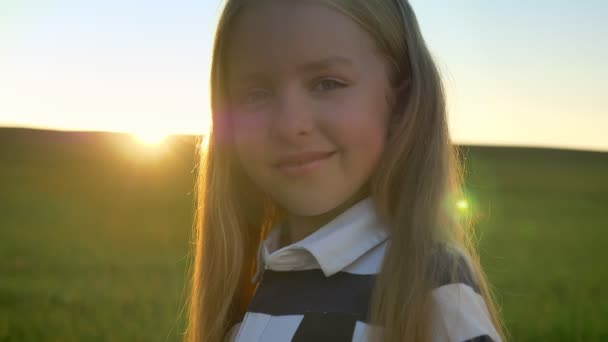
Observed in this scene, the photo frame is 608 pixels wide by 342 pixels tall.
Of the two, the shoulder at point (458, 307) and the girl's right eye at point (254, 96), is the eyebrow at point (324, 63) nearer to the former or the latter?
the girl's right eye at point (254, 96)

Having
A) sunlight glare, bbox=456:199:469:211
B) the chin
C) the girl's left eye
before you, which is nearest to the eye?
the girl's left eye

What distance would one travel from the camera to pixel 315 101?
5.74ft

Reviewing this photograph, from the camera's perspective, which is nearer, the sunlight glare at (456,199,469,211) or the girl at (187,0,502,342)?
the girl at (187,0,502,342)

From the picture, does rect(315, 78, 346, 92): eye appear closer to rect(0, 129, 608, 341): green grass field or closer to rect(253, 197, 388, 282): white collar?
rect(253, 197, 388, 282): white collar

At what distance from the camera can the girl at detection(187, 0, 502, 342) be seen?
61.0 inches

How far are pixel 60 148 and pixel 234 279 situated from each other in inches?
571

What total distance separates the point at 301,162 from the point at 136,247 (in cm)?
561

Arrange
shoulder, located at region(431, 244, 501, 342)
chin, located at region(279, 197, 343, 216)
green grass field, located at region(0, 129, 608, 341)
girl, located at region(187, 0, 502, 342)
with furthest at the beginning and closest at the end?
green grass field, located at region(0, 129, 608, 341)
chin, located at region(279, 197, 343, 216)
girl, located at region(187, 0, 502, 342)
shoulder, located at region(431, 244, 501, 342)

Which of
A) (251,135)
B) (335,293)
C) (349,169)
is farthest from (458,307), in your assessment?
(251,135)

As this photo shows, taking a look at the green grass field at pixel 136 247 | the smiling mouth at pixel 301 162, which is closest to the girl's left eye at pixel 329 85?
the smiling mouth at pixel 301 162

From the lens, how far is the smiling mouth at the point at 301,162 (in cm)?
178

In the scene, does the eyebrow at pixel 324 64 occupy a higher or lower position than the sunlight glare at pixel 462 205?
higher

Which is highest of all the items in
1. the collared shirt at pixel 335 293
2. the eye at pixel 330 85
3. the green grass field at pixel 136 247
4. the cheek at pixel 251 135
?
the eye at pixel 330 85

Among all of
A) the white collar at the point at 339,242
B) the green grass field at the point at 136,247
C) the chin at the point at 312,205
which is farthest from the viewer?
the green grass field at the point at 136,247
